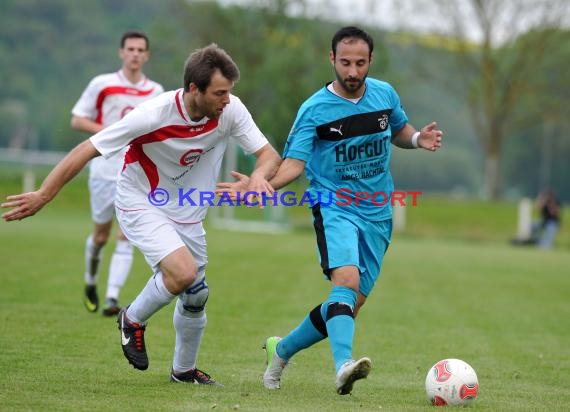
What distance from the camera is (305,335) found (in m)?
6.66

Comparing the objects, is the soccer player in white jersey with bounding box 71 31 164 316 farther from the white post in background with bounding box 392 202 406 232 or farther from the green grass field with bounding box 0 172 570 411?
the white post in background with bounding box 392 202 406 232

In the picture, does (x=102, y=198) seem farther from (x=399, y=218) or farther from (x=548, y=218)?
(x=399, y=218)

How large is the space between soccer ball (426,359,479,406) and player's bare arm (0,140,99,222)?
8.15 feet

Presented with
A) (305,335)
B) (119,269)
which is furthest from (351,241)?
(119,269)

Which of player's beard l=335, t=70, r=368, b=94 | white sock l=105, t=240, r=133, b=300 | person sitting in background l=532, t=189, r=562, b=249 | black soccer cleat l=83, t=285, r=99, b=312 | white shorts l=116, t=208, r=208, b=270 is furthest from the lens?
person sitting in background l=532, t=189, r=562, b=249

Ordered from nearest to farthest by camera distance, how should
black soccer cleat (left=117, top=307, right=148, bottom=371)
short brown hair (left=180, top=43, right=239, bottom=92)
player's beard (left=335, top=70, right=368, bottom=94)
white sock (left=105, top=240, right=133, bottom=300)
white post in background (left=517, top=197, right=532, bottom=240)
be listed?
short brown hair (left=180, top=43, right=239, bottom=92) < black soccer cleat (left=117, top=307, right=148, bottom=371) < player's beard (left=335, top=70, right=368, bottom=94) < white sock (left=105, top=240, right=133, bottom=300) < white post in background (left=517, top=197, right=532, bottom=240)

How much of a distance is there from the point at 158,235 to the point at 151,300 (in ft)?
1.37

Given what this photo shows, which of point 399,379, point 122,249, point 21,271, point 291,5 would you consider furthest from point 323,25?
point 399,379

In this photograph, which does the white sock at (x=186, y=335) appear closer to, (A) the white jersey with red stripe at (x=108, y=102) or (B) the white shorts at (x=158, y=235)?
(B) the white shorts at (x=158, y=235)

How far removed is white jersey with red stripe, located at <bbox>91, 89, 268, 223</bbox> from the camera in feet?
20.6

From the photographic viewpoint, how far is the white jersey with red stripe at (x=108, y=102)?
10.5 m

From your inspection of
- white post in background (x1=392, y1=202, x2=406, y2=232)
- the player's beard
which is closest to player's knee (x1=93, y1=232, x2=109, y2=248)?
the player's beard

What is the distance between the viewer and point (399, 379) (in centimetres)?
741

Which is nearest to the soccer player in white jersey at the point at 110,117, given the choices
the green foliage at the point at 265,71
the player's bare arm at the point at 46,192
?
the player's bare arm at the point at 46,192
